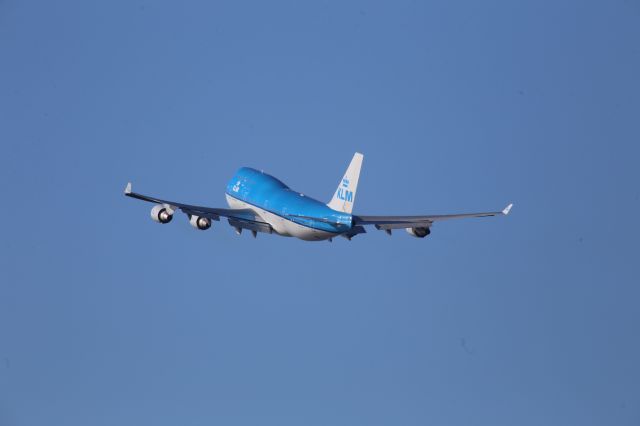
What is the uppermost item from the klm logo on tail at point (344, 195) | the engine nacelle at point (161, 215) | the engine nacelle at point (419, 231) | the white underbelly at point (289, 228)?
the klm logo on tail at point (344, 195)

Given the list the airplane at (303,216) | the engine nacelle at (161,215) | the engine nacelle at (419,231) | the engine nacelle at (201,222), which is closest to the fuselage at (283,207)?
the airplane at (303,216)

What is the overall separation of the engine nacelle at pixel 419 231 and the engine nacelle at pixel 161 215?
19.9 metres

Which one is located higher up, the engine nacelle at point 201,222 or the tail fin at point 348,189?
the tail fin at point 348,189

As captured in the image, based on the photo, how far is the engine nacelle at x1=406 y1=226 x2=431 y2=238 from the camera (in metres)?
130

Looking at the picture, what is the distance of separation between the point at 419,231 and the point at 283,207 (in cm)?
1148

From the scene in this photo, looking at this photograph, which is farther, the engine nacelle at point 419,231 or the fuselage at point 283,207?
the engine nacelle at point 419,231

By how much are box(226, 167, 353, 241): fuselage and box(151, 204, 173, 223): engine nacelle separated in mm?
10025

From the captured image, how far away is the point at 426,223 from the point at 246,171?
22677 millimetres

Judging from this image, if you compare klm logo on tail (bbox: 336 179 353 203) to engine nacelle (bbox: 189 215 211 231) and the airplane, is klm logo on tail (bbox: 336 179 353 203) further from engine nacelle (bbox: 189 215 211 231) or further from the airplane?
engine nacelle (bbox: 189 215 211 231)

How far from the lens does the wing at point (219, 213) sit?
12525 centimetres

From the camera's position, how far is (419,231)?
130 m

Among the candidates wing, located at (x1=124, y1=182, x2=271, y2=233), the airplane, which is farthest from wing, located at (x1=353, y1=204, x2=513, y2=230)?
wing, located at (x1=124, y1=182, x2=271, y2=233)

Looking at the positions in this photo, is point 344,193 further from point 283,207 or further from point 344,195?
point 283,207

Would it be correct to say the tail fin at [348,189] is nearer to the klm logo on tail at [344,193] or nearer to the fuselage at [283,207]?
the klm logo on tail at [344,193]
